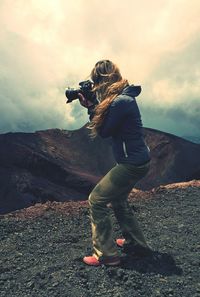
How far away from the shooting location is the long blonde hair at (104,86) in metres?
5.52

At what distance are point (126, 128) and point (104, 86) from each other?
0.60 meters

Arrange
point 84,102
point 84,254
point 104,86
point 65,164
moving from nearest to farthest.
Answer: point 104,86 → point 84,102 → point 84,254 → point 65,164

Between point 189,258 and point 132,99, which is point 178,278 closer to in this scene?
point 189,258

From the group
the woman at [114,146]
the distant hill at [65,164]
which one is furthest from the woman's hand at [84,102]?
the distant hill at [65,164]

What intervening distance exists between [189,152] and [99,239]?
10.1 metres

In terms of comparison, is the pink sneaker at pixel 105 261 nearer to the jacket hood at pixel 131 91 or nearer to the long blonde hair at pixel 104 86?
the long blonde hair at pixel 104 86

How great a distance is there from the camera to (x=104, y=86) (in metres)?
5.65

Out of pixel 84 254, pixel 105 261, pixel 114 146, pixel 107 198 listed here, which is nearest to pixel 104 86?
pixel 114 146

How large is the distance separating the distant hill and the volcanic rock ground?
242cm

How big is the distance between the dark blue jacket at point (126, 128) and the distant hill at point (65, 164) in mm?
5493

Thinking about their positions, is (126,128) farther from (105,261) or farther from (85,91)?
(105,261)

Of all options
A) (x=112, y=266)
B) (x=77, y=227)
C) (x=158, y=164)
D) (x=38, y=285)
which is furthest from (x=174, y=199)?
(x=158, y=164)

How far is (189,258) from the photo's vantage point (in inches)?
240

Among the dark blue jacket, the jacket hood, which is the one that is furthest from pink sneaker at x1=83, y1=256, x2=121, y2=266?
the jacket hood
